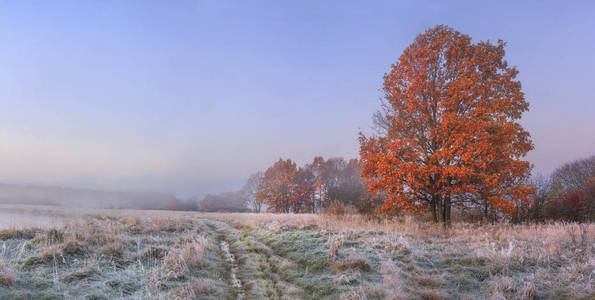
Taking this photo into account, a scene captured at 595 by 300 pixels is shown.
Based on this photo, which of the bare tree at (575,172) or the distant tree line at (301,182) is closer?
the bare tree at (575,172)

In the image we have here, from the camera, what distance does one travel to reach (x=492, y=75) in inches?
552

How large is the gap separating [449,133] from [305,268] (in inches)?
366

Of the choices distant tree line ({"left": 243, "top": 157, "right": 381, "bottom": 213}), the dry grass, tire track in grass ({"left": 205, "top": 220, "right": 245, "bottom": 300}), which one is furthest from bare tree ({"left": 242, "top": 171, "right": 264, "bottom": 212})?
the dry grass

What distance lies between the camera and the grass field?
245 inches

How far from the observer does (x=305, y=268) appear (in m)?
8.91

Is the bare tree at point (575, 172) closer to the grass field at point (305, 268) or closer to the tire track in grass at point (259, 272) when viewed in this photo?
the grass field at point (305, 268)

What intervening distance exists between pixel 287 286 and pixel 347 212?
14.9 meters

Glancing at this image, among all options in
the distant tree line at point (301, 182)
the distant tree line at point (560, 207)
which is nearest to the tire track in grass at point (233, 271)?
the distant tree line at point (560, 207)

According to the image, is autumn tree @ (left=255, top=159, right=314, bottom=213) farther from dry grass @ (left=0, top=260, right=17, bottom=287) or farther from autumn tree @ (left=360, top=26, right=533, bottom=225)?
dry grass @ (left=0, top=260, right=17, bottom=287)

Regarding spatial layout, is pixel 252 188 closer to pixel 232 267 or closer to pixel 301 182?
pixel 301 182

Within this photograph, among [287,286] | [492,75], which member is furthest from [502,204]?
[287,286]

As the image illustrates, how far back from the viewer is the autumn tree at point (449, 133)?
12469 mm

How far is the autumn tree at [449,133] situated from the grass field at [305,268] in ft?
8.70

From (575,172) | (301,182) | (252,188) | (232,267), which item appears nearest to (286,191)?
(301,182)
